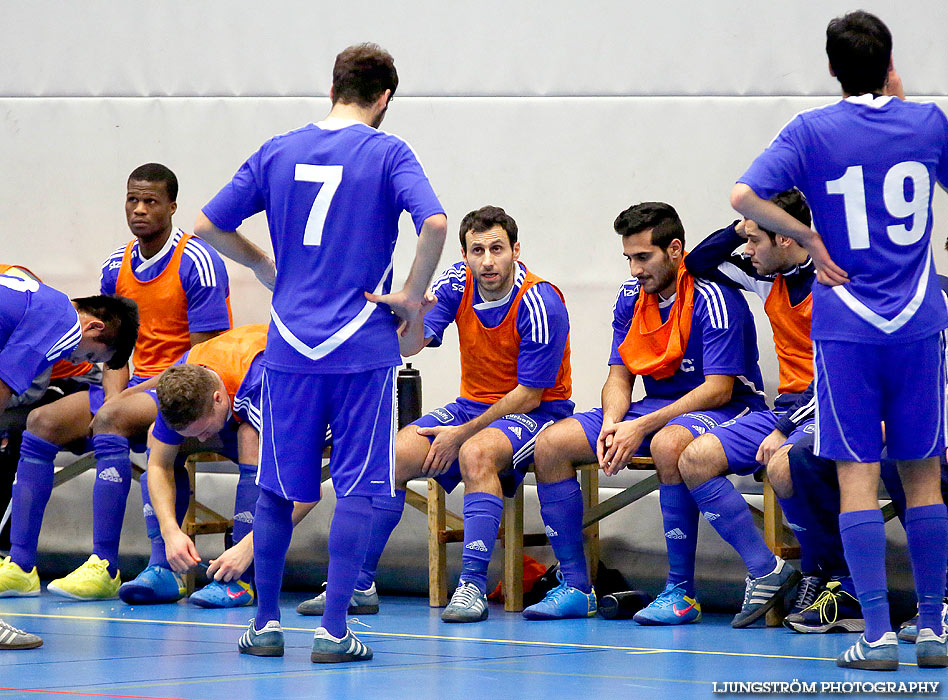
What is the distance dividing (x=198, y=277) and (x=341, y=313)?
2866 mm

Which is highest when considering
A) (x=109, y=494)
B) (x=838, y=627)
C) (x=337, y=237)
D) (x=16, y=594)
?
(x=337, y=237)

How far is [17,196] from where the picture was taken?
7473mm

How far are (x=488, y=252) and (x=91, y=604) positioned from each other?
231cm

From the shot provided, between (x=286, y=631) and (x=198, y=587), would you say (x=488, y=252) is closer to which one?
(x=286, y=631)

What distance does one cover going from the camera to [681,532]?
5.29 metres

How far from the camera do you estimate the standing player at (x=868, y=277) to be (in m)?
3.83

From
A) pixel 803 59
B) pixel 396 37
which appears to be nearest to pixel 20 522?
pixel 396 37

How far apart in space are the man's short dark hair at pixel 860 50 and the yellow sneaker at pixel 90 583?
3883 millimetres

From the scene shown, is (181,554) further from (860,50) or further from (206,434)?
(860,50)

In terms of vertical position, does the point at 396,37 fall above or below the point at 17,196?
above

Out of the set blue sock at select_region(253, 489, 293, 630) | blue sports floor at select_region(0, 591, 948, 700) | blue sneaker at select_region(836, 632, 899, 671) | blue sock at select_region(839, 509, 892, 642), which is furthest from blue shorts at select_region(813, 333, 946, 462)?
blue sock at select_region(253, 489, 293, 630)

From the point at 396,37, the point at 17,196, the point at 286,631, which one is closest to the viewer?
the point at 286,631

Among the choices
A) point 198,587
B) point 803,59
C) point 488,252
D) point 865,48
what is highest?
point 803,59

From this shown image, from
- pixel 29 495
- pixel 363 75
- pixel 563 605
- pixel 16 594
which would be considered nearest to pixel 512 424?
pixel 563 605
